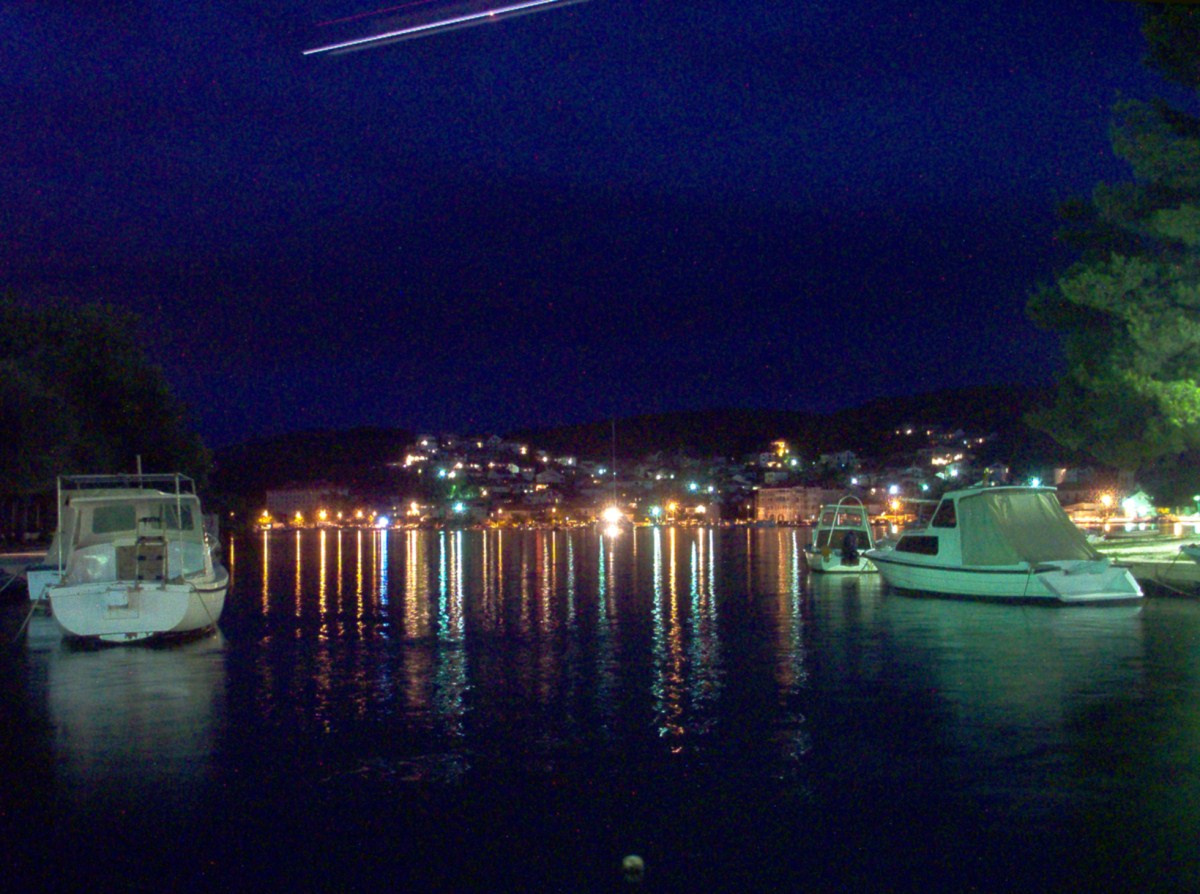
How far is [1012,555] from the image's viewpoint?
954 inches

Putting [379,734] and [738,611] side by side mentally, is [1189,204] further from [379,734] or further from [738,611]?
[379,734]

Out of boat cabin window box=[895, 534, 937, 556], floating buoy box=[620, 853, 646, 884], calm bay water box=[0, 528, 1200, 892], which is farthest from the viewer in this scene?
boat cabin window box=[895, 534, 937, 556]

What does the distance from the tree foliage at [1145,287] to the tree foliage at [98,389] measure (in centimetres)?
2860

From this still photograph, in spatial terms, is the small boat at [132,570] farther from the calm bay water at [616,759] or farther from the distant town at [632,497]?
the distant town at [632,497]

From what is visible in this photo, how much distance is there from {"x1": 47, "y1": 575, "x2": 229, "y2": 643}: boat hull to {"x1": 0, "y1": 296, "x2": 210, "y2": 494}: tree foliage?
65.9ft

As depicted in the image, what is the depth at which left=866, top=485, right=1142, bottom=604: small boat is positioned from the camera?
23031 millimetres

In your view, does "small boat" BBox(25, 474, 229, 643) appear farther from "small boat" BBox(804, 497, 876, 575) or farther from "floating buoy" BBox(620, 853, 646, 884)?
"small boat" BBox(804, 497, 876, 575)

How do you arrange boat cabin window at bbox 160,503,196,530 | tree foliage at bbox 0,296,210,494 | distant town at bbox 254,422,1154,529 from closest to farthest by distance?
boat cabin window at bbox 160,503,196,530, tree foliage at bbox 0,296,210,494, distant town at bbox 254,422,1154,529

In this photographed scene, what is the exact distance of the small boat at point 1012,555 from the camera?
23.0 metres

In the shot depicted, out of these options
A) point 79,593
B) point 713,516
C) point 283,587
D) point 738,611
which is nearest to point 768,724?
point 79,593

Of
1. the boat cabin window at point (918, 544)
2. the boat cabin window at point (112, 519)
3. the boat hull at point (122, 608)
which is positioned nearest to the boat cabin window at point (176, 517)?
the boat cabin window at point (112, 519)

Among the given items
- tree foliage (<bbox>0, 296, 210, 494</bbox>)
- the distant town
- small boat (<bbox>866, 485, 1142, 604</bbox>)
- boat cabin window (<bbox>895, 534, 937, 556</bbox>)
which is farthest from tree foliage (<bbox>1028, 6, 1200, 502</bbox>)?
the distant town

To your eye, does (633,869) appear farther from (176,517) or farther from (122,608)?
(176,517)

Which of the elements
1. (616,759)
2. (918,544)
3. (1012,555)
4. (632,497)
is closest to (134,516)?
(616,759)
